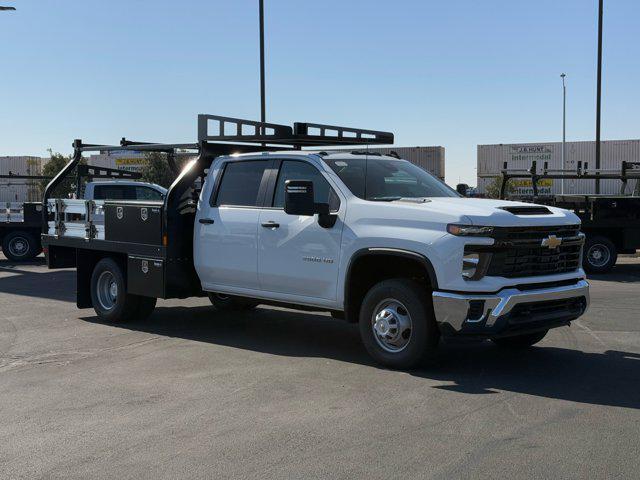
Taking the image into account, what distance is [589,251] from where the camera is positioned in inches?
611

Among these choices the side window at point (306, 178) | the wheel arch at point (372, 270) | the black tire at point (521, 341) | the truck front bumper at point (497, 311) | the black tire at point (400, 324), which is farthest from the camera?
the black tire at point (521, 341)

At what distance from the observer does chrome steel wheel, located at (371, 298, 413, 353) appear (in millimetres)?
6824

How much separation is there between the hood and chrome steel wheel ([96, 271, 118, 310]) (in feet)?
14.5

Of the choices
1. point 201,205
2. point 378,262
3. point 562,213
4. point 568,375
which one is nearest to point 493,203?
point 562,213

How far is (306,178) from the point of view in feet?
25.4

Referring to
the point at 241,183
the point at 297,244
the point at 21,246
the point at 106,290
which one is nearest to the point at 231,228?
the point at 241,183

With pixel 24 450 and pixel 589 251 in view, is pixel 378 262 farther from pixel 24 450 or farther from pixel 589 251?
pixel 589 251

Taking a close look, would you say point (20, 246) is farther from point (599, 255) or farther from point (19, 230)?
point (599, 255)

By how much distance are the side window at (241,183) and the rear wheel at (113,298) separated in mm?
1945

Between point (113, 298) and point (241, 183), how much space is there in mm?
2671

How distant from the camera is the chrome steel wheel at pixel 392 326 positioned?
682 centimetres

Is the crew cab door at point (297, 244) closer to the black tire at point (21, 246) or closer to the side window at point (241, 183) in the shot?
the side window at point (241, 183)

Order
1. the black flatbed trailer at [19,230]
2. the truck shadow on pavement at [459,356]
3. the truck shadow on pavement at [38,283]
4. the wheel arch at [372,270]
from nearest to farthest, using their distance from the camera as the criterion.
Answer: the truck shadow on pavement at [459,356] → the wheel arch at [372,270] → the truck shadow on pavement at [38,283] → the black flatbed trailer at [19,230]

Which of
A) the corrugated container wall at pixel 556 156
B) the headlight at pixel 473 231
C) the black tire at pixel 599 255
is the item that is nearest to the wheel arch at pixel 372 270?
the headlight at pixel 473 231
